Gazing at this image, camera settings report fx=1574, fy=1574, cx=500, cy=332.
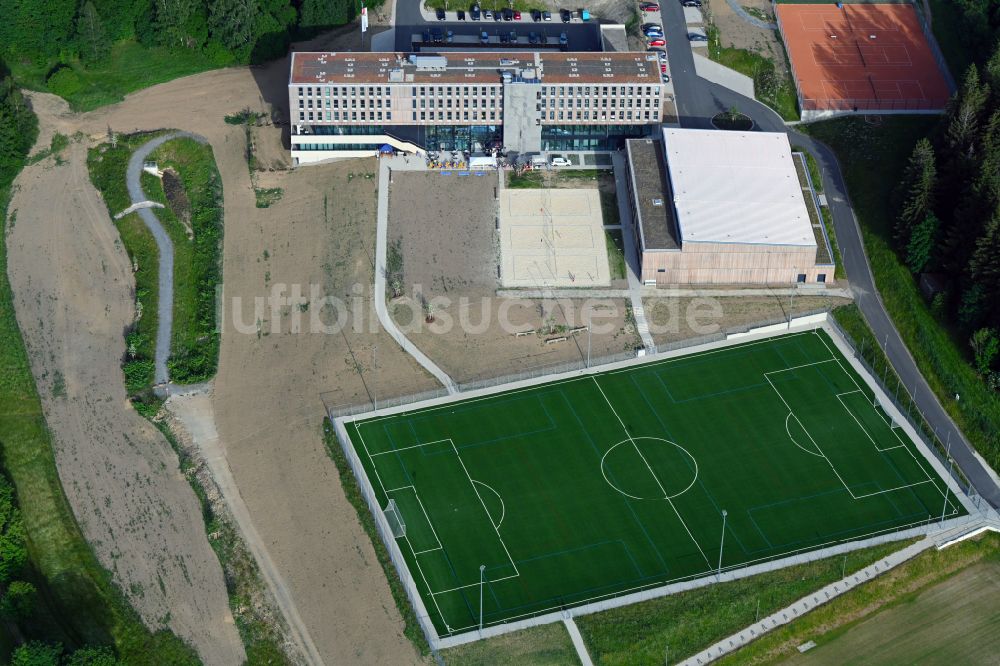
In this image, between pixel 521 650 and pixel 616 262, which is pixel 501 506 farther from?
pixel 616 262

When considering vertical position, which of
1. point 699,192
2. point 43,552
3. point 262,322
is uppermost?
point 699,192

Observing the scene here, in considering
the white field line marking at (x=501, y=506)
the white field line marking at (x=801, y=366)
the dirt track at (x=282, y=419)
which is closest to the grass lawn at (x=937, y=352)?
the white field line marking at (x=801, y=366)

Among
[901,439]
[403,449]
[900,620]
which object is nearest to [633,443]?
[403,449]

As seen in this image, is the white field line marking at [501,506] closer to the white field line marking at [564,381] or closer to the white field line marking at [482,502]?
the white field line marking at [482,502]

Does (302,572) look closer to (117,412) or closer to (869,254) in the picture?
(117,412)

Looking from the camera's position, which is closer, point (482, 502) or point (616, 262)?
point (482, 502)

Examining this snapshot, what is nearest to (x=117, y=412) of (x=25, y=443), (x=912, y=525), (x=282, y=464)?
(x=25, y=443)
